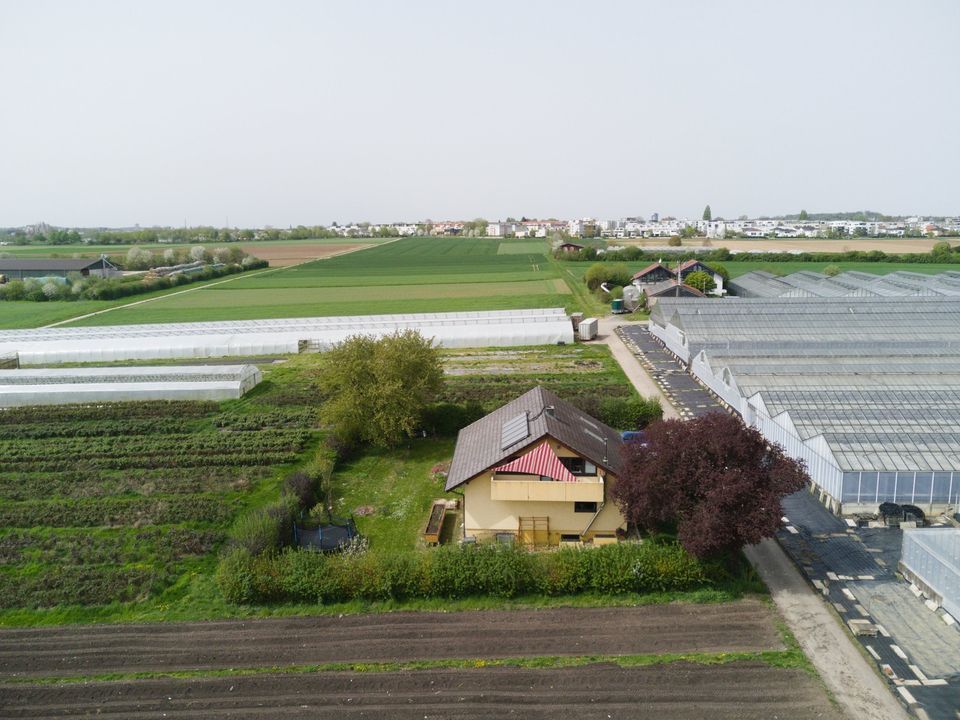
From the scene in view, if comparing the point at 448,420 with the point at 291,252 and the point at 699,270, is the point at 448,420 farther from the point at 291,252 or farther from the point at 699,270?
the point at 291,252

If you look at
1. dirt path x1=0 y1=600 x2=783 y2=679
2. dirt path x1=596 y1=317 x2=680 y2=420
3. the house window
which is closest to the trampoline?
dirt path x1=0 y1=600 x2=783 y2=679

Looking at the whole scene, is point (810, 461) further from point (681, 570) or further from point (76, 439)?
point (76, 439)

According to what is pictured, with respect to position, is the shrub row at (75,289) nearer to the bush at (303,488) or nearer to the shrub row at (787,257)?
the shrub row at (787,257)

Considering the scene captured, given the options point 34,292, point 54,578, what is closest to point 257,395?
point 54,578

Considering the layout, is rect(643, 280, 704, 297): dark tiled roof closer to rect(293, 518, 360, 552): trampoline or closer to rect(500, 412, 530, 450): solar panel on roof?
rect(500, 412, 530, 450): solar panel on roof

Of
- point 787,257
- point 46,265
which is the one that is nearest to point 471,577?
point 787,257

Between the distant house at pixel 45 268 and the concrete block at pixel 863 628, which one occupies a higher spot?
the distant house at pixel 45 268

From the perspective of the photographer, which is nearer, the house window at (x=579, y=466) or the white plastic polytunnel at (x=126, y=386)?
the house window at (x=579, y=466)

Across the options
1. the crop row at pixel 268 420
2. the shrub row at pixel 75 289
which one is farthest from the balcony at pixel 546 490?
the shrub row at pixel 75 289
